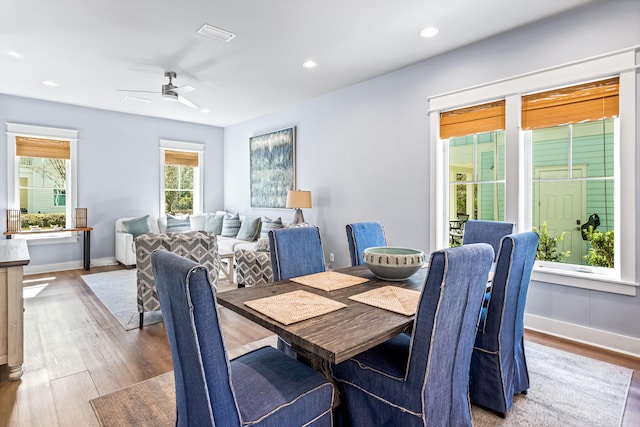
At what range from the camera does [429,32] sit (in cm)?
310

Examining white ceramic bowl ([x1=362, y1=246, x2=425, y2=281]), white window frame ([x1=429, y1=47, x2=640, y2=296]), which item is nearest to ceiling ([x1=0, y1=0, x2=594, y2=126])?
white window frame ([x1=429, y1=47, x2=640, y2=296])

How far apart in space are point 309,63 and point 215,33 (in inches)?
44.0

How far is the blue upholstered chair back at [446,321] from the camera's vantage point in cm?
122

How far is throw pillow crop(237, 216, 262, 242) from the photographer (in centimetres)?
560

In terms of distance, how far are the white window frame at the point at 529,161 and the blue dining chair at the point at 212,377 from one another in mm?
2593

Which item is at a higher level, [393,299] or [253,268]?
[393,299]

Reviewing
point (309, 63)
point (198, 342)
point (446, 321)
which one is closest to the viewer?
point (198, 342)

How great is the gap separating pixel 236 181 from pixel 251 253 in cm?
331

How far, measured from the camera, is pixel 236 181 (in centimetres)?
704

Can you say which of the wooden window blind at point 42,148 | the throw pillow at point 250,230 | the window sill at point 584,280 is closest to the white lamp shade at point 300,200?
the throw pillow at point 250,230

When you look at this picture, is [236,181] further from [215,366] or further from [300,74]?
[215,366]

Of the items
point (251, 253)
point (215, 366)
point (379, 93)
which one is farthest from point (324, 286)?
point (379, 93)

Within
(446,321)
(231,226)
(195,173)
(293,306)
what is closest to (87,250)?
(231,226)

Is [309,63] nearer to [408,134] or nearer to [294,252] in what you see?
[408,134]
